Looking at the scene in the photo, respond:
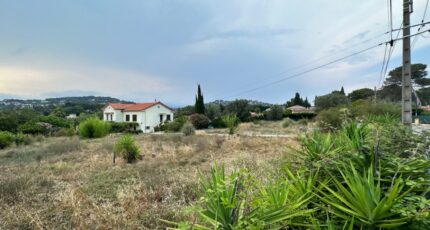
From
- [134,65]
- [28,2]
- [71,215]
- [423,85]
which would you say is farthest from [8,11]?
[423,85]

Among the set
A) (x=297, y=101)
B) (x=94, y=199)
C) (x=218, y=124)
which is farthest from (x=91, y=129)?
(x=297, y=101)

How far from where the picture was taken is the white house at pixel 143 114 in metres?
38.4

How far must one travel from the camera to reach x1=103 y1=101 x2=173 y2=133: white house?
3844 cm

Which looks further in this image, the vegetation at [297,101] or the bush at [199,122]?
the vegetation at [297,101]

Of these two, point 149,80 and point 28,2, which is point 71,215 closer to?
point 28,2

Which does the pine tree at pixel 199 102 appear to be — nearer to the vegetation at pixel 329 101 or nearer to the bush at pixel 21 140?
the vegetation at pixel 329 101

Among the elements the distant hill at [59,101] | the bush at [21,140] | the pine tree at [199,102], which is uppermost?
the distant hill at [59,101]

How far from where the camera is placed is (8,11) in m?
10.0

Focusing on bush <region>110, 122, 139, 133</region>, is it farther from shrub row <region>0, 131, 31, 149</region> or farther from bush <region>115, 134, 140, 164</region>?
bush <region>115, 134, 140, 164</region>

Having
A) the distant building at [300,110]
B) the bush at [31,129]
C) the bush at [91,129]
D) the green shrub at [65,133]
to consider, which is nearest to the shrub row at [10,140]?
the bush at [91,129]

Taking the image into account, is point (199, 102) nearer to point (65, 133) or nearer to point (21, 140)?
point (65, 133)

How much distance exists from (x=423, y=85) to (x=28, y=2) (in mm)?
57970

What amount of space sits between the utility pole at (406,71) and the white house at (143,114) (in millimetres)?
34458

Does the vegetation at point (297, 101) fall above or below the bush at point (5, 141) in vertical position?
above
